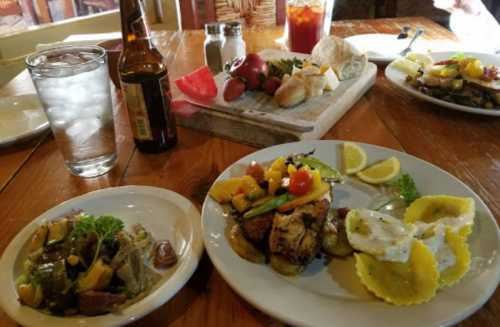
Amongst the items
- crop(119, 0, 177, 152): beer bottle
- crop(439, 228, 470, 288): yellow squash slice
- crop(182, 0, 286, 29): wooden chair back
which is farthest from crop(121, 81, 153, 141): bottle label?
crop(182, 0, 286, 29): wooden chair back

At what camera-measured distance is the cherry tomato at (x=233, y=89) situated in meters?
1.27

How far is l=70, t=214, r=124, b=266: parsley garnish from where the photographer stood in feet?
2.25

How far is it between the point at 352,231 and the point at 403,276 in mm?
120

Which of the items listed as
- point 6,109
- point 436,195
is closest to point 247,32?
point 6,109

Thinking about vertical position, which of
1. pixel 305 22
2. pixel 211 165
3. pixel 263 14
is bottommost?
pixel 211 165

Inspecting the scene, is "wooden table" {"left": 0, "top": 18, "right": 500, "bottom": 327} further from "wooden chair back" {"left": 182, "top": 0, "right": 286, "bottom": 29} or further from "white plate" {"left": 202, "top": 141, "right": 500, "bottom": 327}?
"wooden chair back" {"left": 182, "top": 0, "right": 286, "bottom": 29}

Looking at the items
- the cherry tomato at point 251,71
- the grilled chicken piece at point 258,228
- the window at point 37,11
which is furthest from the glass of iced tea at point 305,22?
the window at point 37,11

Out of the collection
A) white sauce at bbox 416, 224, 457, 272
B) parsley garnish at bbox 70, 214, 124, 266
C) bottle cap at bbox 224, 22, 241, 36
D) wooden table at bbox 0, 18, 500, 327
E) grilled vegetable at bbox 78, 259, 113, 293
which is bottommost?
wooden table at bbox 0, 18, 500, 327

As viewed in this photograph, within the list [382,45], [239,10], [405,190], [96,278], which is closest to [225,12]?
[239,10]

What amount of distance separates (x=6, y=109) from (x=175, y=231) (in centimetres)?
95

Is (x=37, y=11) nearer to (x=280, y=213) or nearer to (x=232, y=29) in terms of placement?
(x=232, y=29)

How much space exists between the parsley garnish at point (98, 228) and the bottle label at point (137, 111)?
0.39 metres

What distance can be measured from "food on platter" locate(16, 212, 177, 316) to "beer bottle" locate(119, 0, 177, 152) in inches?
15.4

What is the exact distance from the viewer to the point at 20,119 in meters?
1.30
